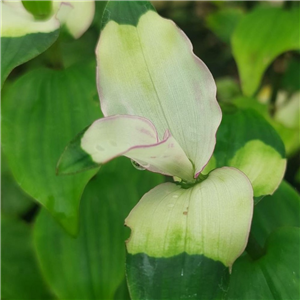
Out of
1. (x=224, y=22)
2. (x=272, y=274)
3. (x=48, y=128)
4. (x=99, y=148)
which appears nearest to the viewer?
(x=99, y=148)

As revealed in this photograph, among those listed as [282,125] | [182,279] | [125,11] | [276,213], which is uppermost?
[125,11]

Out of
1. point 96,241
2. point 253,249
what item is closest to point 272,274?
point 253,249

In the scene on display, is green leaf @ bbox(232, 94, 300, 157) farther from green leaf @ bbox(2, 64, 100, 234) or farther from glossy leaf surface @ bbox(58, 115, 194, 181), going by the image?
glossy leaf surface @ bbox(58, 115, 194, 181)

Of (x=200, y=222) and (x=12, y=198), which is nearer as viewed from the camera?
(x=200, y=222)

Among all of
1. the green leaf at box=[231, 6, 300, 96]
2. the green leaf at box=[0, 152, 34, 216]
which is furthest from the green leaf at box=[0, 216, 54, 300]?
the green leaf at box=[231, 6, 300, 96]

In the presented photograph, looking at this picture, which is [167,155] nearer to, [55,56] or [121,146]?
[121,146]

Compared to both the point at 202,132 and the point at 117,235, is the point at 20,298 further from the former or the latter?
the point at 202,132
